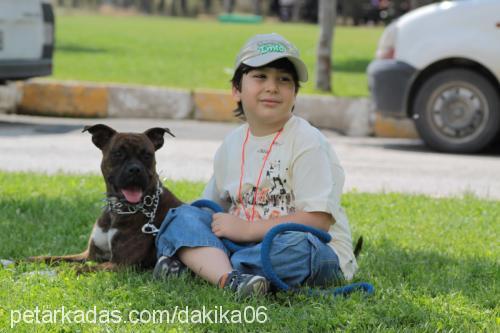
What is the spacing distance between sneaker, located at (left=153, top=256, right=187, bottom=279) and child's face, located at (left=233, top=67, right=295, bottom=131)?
2.36ft

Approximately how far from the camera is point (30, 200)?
20.1ft

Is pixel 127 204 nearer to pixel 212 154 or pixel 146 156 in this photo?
pixel 146 156

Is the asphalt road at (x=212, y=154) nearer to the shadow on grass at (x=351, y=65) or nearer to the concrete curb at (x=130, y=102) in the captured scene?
the concrete curb at (x=130, y=102)

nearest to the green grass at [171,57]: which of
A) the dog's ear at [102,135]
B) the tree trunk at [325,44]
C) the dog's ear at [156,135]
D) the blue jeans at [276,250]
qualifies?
the tree trunk at [325,44]

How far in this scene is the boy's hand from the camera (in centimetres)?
423

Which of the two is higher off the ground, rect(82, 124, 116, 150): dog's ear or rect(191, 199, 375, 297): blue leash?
rect(82, 124, 116, 150): dog's ear

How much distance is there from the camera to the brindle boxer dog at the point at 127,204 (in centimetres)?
439

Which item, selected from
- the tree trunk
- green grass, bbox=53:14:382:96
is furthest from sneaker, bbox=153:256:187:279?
the tree trunk

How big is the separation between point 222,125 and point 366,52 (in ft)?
29.2

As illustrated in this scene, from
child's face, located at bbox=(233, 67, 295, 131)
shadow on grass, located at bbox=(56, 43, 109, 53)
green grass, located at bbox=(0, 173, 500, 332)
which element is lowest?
shadow on grass, located at bbox=(56, 43, 109, 53)

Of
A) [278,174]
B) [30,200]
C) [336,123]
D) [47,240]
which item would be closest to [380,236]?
[278,174]

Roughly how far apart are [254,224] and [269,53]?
74 cm

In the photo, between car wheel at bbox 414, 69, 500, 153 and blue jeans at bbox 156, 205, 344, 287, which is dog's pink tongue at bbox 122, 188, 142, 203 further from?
car wheel at bbox 414, 69, 500, 153

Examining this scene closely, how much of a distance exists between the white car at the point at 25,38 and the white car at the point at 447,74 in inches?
144
